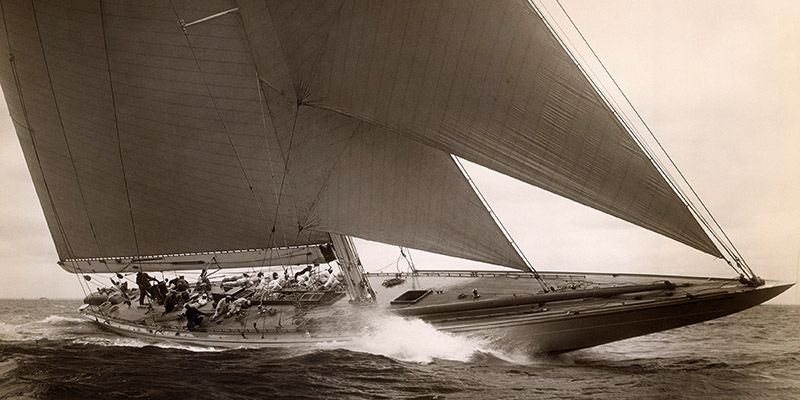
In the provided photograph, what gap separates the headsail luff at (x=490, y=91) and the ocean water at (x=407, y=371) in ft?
→ 7.36

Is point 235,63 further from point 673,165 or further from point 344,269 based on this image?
point 673,165

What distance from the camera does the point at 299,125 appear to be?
10.9 m

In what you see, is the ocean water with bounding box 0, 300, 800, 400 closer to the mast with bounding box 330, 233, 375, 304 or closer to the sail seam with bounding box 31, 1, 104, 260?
the mast with bounding box 330, 233, 375, 304

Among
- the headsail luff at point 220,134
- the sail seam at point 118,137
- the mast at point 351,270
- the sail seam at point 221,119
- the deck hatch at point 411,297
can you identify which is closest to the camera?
the sail seam at point 221,119

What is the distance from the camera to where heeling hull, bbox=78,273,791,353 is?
28.6 feet

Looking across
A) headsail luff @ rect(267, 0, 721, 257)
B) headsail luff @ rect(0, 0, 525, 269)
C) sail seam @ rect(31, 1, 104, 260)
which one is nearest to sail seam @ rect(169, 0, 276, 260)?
headsail luff @ rect(0, 0, 525, 269)

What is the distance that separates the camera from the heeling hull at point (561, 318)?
28.6ft

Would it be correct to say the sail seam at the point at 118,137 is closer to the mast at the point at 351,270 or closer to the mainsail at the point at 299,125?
the mainsail at the point at 299,125

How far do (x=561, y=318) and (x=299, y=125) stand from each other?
20.6ft

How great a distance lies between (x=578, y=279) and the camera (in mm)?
11609

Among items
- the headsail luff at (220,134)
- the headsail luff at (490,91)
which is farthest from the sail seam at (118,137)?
the headsail luff at (490,91)

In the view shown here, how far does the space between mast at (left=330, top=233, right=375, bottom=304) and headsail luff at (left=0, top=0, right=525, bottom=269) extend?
0.47 m

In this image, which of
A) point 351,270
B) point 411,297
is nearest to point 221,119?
point 351,270

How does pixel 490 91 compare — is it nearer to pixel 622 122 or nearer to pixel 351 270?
pixel 622 122
